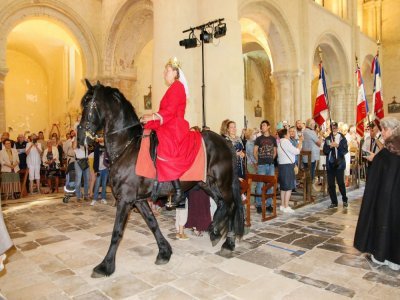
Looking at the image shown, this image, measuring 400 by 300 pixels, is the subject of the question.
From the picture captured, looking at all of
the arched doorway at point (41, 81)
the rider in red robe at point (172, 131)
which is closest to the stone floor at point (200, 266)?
the rider in red robe at point (172, 131)

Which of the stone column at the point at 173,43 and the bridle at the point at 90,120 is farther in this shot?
the stone column at the point at 173,43

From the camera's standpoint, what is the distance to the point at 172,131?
358 centimetres

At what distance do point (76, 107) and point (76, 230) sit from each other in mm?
10993

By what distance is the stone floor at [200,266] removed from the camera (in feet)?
9.86

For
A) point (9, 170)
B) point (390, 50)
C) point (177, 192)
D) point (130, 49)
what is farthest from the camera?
point (390, 50)

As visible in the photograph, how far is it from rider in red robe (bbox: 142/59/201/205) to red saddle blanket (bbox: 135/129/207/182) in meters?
0.08

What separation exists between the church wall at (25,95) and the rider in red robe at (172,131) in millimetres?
16142

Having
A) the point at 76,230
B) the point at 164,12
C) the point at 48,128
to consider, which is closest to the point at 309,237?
the point at 76,230

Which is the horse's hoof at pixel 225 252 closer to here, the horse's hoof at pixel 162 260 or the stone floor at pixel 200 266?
the stone floor at pixel 200 266

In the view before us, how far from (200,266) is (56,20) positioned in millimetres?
10577

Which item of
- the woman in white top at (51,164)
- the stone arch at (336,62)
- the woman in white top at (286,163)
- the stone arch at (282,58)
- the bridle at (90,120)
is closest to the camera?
the bridle at (90,120)

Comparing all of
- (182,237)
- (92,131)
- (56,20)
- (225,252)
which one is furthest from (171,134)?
(56,20)

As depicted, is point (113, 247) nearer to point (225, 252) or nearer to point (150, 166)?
point (150, 166)

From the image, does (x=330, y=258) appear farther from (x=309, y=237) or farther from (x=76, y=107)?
A: (x=76, y=107)
